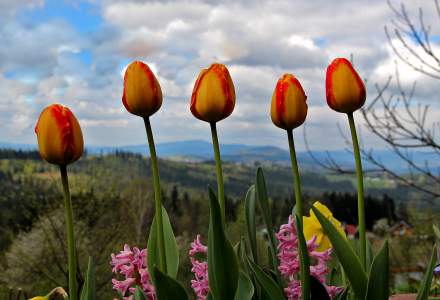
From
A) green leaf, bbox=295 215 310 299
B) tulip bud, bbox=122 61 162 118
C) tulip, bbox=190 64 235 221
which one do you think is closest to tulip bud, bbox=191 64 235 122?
tulip, bbox=190 64 235 221

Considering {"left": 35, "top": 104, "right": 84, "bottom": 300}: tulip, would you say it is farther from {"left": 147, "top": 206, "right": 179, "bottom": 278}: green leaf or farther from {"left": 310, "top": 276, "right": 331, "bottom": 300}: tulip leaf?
{"left": 310, "top": 276, "right": 331, "bottom": 300}: tulip leaf

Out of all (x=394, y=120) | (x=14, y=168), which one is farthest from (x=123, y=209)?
(x=14, y=168)

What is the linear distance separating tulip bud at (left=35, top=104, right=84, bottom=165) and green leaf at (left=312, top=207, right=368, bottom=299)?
0.59m

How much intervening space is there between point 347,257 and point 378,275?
0.31 ft

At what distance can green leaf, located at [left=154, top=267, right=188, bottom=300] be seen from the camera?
1.29 meters

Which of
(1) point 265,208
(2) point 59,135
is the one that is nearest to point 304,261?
(1) point 265,208

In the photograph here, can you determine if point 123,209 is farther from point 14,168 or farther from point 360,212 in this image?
point 14,168

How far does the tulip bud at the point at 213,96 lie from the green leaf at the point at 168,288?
0.43 metres

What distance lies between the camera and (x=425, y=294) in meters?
1.59

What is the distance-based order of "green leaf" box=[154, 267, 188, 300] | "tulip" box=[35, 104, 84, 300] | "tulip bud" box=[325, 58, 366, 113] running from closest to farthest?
"green leaf" box=[154, 267, 188, 300]
"tulip" box=[35, 104, 84, 300]
"tulip bud" box=[325, 58, 366, 113]

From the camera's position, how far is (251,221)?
5.48 feet

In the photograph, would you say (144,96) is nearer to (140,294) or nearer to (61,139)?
(61,139)

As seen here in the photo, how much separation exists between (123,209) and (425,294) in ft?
73.1

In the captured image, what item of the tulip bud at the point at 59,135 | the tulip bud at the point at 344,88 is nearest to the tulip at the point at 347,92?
the tulip bud at the point at 344,88
